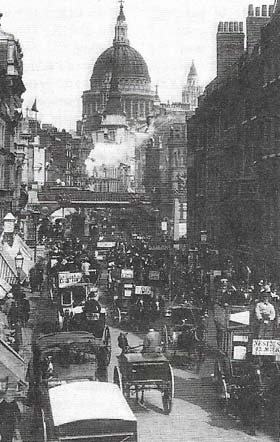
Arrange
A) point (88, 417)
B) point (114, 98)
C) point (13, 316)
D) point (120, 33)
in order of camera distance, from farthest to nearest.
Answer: point (114, 98) → point (120, 33) → point (13, 316) → point (88, 417)

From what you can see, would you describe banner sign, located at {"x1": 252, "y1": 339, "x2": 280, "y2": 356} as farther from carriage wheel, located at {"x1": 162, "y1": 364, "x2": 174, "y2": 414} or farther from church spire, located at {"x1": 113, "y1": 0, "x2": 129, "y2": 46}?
church spire, located at {"x1": 113, "y1": 0, "x2": 129, "y2": 46}

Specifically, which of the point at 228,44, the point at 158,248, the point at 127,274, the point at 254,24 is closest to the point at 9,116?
the point at 158,248

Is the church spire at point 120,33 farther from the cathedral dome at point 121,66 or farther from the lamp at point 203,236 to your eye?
the lamp at point 203,236


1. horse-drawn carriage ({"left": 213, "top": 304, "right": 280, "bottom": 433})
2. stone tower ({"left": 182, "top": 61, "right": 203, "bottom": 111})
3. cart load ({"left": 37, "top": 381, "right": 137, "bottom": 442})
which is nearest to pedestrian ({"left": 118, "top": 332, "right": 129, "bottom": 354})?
horse-drawn carriage ({"left": 213, "top": 304, "right": 280, "bottom": 433})

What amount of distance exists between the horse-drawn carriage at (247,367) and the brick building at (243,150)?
12716mm

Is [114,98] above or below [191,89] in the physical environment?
below

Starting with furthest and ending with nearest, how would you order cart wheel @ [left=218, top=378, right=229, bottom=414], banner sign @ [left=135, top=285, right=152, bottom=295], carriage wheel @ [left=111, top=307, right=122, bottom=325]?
carriage wheel @ [left=111, top=307, right=122, bottom=325], banner sign @ [left=135, top=285, right=152, bottom=295], cart wheel @ [left=218, top=378, right=229, bottom=414]

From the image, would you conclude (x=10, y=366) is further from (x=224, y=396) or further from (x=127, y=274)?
(x=127, y=274)

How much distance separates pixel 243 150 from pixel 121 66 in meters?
140

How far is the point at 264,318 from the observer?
666 inches

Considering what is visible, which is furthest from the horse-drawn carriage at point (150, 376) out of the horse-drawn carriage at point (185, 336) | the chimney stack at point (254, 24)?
the chimney stack at point (254, 24)

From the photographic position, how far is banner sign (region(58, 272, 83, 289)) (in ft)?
85.5

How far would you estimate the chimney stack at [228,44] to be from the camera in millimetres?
45031

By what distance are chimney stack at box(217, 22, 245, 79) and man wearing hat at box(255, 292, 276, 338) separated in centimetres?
2907
